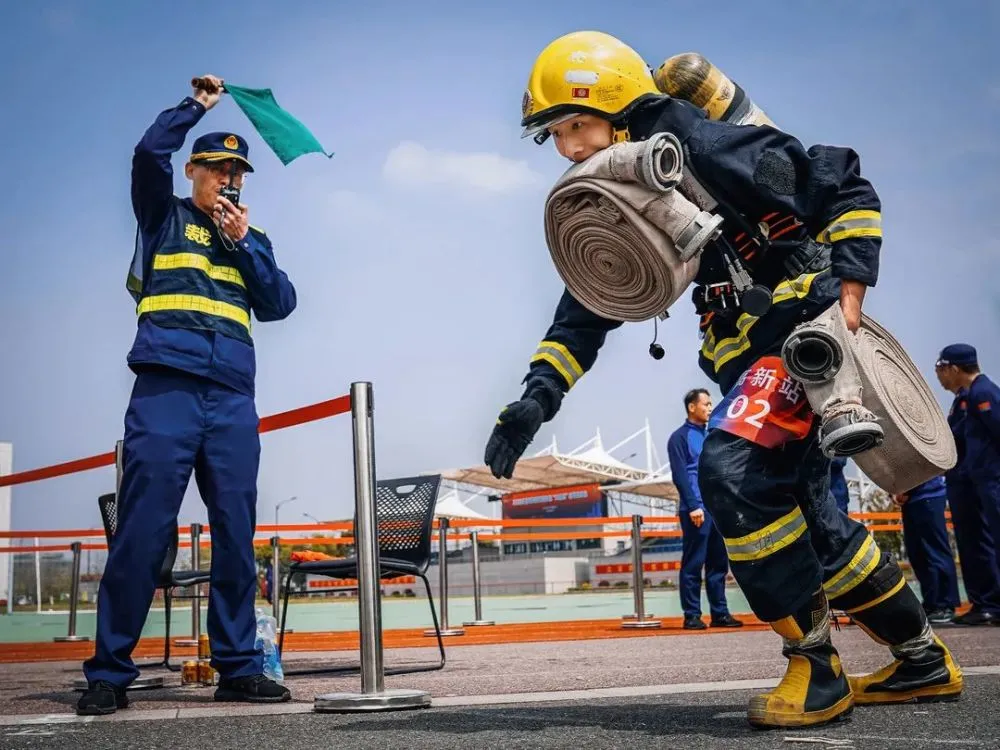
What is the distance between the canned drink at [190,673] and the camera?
4875 millimetres

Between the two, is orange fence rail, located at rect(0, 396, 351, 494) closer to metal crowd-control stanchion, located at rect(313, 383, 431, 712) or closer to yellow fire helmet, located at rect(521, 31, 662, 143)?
metal crowd-control stanchion, located at rect(313, 383, 431, 712)

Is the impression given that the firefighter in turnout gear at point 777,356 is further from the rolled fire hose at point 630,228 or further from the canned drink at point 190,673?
the canned drink at point 190,673

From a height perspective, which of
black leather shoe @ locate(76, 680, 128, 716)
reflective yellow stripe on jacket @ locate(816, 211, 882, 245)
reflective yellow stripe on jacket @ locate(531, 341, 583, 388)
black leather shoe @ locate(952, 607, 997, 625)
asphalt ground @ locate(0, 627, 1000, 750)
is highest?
reflective yellow stripe on jacket @ locate(816, 211, 882, 245)

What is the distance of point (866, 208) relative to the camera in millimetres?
3078

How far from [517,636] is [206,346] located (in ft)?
18.1

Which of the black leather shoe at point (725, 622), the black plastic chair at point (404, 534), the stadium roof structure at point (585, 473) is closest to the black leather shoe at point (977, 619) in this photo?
the black leather shoe at point (725, 622)

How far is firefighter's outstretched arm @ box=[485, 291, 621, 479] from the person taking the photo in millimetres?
3420

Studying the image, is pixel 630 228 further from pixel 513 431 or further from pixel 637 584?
pixel 637 584

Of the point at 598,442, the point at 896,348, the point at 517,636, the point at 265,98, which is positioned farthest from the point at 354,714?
the point at 598,442

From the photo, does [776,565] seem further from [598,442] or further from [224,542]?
[598,442]

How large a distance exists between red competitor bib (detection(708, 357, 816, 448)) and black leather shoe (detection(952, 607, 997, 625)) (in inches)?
237

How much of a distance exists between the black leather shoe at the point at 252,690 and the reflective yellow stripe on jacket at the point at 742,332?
2.00 m

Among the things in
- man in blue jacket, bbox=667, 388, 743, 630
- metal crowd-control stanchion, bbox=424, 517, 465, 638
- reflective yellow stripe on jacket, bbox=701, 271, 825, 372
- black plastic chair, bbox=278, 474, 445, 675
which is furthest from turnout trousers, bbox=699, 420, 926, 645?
metal crowd-control stanchion, bbox=424, 517, 465, 638

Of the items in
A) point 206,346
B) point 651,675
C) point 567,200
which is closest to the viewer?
point 567,200
